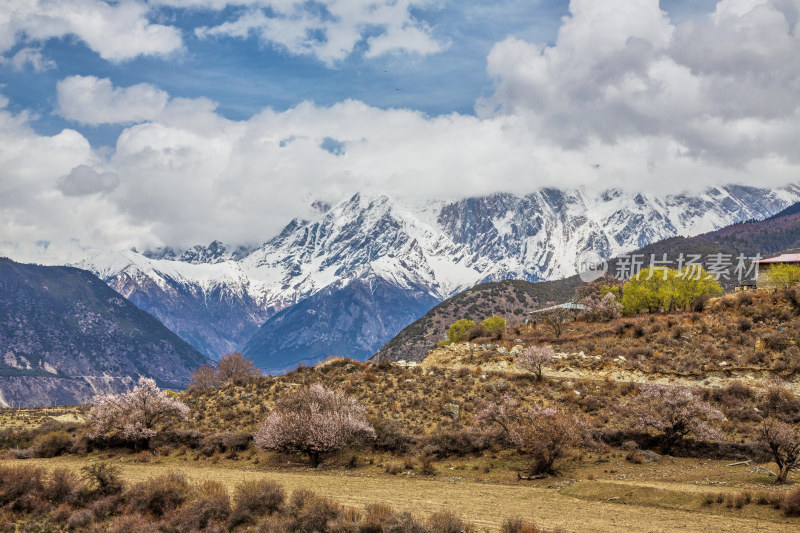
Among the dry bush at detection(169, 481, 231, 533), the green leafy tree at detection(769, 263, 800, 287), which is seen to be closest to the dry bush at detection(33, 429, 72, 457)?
the dry bush at detection(169, 481, 231, 533)

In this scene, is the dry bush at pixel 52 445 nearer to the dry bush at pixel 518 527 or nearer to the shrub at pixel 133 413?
the shrub at pixel 133 413

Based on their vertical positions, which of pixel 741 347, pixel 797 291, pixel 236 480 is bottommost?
pixel 236 480

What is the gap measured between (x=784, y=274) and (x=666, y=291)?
1277cm

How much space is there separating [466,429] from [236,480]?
12.2m

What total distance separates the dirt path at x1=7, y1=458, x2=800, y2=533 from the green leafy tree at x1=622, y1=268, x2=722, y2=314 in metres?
50.4

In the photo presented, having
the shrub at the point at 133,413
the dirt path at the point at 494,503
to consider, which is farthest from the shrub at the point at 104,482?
the shrub at the point at 133,413

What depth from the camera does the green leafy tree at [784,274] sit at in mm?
57578

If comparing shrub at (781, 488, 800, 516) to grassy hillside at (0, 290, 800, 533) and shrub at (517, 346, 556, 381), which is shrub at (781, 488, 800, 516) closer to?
grassy hillside at (0, 290, 800, 533)

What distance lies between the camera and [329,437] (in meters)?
28.9

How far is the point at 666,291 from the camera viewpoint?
6950 cm

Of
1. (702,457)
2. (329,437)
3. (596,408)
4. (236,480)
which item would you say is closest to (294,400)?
(329,437)

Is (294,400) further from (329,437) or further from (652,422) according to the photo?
(652,422)

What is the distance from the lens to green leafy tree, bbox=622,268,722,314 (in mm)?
69250

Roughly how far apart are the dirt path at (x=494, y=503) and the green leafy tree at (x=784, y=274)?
45.0m
